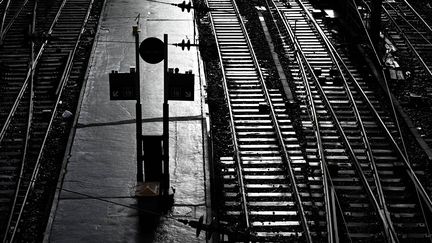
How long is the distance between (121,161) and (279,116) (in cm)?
459

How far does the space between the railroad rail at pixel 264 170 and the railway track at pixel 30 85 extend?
423 centimetres

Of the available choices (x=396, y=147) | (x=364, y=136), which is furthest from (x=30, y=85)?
(x=396, y=147)

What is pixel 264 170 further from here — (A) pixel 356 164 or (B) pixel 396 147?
(B) pixel 396 147

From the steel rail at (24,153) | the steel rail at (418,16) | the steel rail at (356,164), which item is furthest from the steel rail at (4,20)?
the steel rail at (418,16)

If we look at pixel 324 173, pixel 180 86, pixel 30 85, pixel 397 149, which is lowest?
pixel 324 173

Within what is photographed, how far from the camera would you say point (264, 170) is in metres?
15.9

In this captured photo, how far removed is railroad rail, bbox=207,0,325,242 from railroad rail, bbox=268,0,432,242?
482 millimetres

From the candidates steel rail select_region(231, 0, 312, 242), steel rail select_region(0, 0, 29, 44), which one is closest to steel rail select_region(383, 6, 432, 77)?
steel rail select_region(231, 0, 312, 242)

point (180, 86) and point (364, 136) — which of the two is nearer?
point (180, 86)

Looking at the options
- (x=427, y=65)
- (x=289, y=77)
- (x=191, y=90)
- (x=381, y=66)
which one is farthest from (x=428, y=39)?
(x=191, y=90)

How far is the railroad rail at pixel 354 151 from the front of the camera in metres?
14.0

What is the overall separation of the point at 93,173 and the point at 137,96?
2.38 m

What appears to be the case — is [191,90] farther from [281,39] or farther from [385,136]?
[281,39]

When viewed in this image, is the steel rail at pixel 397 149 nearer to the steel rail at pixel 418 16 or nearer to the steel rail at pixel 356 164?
the steel rail at pixel 356 164
